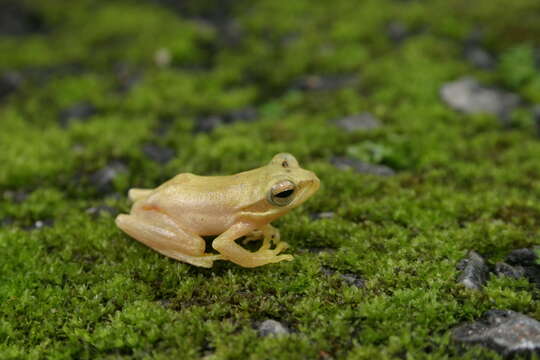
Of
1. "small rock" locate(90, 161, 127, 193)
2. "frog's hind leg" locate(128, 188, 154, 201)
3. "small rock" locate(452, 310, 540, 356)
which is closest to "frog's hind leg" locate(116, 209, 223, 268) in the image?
"frog's hind leg" locate(128, 188, 154, 201)

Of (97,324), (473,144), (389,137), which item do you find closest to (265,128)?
(389,137)


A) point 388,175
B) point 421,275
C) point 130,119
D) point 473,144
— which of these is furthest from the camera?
point 130,119

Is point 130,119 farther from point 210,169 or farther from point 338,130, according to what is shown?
point 338,130

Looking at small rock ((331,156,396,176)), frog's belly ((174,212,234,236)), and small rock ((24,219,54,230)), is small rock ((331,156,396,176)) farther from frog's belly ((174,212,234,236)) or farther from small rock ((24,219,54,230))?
small rock ((24,219,54,230))

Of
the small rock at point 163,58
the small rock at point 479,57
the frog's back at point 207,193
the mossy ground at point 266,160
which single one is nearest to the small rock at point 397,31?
the mossy ground at point 266,160

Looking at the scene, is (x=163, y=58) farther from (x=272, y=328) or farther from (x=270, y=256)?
(x=272, y=328)

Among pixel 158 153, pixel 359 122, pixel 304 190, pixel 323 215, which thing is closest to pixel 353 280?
pixel 304 190
